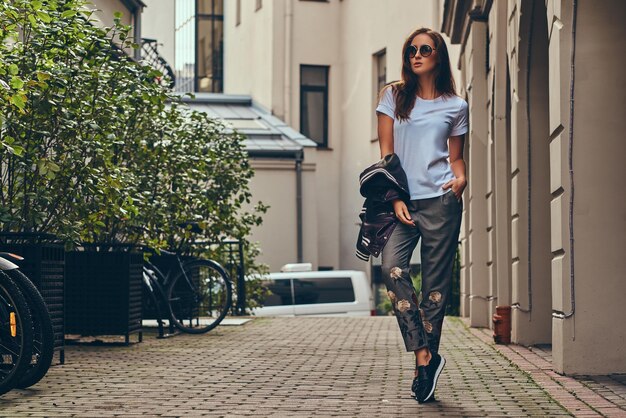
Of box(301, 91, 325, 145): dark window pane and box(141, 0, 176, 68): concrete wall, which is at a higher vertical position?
box(141, 0, 176, 68): concrete wall

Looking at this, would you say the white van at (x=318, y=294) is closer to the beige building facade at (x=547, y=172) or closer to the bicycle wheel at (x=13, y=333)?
the beige building facade at (x=547, y=172)

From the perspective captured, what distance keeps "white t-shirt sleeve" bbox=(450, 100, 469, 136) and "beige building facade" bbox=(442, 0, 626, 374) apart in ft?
4.10

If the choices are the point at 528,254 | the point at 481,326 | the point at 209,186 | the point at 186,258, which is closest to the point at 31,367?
the point at 528,254

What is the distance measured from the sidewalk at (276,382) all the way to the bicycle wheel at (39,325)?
5.2 inches

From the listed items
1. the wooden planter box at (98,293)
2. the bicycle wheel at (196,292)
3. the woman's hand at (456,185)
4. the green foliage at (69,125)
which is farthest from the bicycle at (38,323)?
the bicycle wheel at (196,292)

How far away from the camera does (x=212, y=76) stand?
40.5 m

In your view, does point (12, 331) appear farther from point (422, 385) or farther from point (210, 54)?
point (210, 54)

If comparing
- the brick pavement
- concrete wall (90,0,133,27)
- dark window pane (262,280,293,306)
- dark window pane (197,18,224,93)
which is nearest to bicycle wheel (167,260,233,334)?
the brick pavement

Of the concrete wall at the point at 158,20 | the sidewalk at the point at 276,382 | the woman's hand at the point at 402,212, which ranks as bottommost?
the sidewalk at the point at 276,382

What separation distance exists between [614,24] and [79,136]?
411 centimetres

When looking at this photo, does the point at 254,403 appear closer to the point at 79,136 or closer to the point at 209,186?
the point at 79,136

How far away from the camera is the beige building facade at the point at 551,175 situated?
24.9 feet

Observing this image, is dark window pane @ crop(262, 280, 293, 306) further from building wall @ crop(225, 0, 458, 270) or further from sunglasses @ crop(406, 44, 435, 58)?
sunglasses @ crop(406, 44, 435, 58)

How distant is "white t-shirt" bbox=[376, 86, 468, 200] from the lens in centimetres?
648
